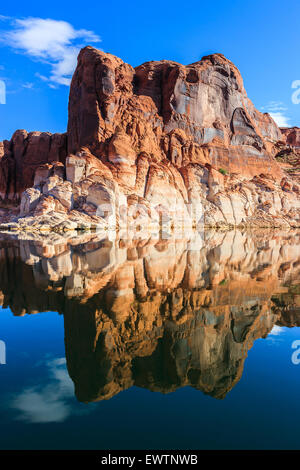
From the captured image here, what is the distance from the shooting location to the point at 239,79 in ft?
262

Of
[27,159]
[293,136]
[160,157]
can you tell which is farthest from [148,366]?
[293,136]

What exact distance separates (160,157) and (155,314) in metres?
56.7

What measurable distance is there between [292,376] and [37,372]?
3182 mm

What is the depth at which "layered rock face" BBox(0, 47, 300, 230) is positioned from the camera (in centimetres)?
4681

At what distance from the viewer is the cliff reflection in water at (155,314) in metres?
4.21

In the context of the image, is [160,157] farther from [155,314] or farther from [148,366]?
[148,366]

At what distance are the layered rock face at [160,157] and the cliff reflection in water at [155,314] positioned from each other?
34153 mm

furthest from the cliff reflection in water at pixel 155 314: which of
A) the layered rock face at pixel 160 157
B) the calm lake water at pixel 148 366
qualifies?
the layered rock face at pixel 160 157

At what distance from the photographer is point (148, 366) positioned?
4.37 m

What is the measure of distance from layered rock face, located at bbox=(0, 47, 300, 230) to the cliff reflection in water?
34.2 metres

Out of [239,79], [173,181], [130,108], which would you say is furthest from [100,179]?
[239,79]

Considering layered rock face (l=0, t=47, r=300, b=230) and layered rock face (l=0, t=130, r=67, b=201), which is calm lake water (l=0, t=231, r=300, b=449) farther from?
layered rock face (l=0, t=130, r=67, b=201)

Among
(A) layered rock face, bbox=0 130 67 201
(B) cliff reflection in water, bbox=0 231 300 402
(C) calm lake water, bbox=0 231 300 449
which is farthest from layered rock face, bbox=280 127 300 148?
(C) calm lake water, bbox=0 231 300 449
